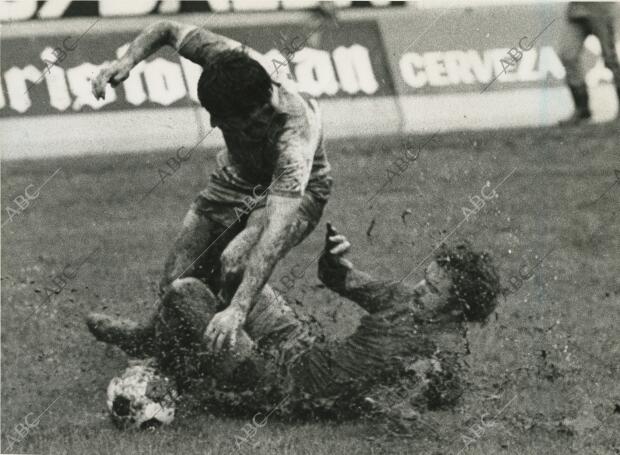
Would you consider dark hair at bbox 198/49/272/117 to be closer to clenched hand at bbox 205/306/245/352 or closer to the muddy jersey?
the muddy jersey

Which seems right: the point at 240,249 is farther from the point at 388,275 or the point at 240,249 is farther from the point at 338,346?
the point at 388,275

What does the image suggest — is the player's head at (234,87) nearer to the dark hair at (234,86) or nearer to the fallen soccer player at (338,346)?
the dark hair at (234,86)

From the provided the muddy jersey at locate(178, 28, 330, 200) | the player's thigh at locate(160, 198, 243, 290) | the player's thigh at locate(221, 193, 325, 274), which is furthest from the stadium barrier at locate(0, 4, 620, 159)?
the player's thigh at locate(221, 193, 325, 274)

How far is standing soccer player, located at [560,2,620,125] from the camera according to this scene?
12.8 meters

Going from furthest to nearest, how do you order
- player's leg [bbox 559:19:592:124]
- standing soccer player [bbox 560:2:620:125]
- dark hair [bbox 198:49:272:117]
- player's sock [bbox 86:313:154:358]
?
1. player's leg [bbox 559:19:592:124]
2. standing soccer player [bbox 560:2:620:125]
3. player's sock [bbox 86:313:154:358]
4. dark hair [bbox 198:49:272:117]

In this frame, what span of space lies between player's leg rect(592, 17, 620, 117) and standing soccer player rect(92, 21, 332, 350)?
539 centimetres

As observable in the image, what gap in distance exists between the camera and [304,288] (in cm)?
1064

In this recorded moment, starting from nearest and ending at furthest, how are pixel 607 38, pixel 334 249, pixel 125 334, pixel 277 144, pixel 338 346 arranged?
pixel 277 144
pixel 338 346
pixel 334 249
pixel 125 334
pixel 607 38

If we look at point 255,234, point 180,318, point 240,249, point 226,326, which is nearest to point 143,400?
point 180,318

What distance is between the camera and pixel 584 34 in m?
12.9

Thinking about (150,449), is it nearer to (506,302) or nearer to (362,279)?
(362,279)

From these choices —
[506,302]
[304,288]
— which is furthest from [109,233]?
[506,302]

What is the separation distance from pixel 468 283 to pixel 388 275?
9.20 ft

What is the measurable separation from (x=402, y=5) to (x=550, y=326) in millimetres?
4527
